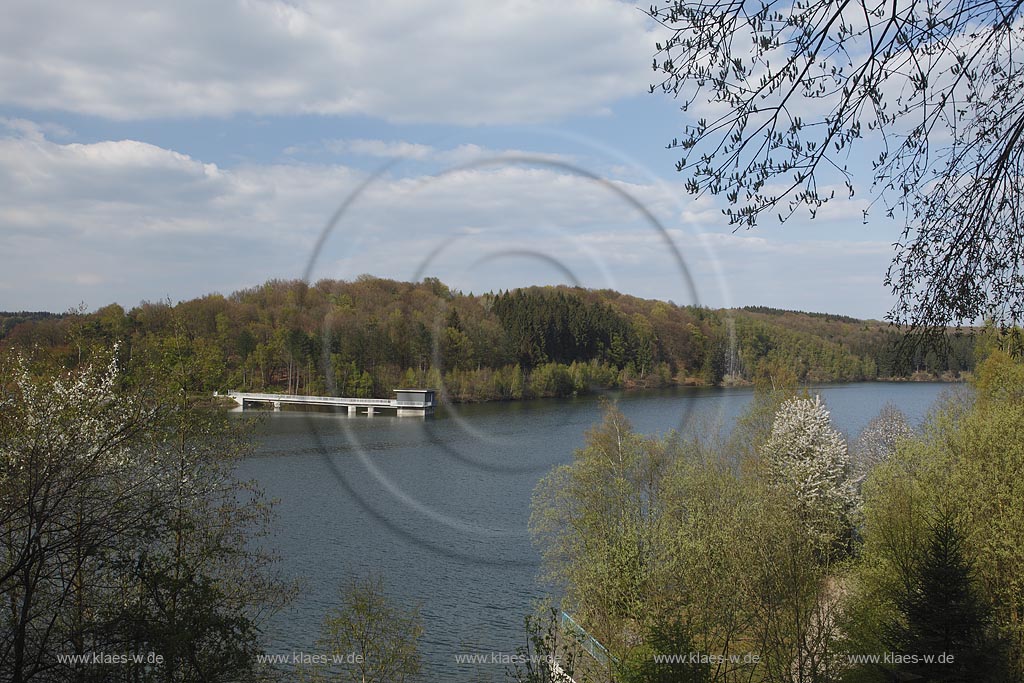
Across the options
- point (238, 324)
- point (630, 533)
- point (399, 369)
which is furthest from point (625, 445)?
point (238, 324)

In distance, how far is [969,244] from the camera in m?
3.91

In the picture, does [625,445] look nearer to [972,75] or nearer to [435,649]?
[435,649]

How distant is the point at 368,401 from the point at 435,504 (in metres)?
22.7

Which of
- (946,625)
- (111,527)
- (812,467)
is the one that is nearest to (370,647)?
(111,527)

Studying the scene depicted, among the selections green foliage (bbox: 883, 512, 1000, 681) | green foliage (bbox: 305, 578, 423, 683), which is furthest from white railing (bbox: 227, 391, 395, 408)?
green foliage (bbox: 883, 512, 1000, 681)

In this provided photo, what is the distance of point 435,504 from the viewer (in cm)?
2370

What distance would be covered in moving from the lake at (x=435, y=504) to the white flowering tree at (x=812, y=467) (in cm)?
608

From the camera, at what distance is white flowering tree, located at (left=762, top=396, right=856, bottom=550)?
1737cm

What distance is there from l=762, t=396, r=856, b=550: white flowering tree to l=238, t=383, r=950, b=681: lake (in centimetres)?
608

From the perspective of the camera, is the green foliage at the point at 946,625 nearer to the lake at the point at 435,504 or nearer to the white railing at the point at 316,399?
the lake at the point at 435,504

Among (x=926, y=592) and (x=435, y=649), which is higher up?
(x=926, y=592)

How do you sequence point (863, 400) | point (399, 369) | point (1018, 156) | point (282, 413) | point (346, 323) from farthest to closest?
point (863, 400) < point (282, 413) < point (399, 369) < point (346, 323) < point (1018, 156)

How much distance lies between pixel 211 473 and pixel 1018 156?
370 inches

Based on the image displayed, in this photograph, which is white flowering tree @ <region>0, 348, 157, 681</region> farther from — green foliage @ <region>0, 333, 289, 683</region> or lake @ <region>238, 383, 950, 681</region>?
lake @ <region>238, 383, 950, 681</region>
